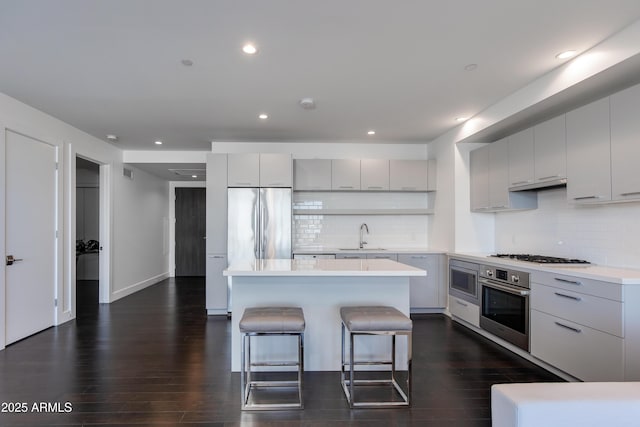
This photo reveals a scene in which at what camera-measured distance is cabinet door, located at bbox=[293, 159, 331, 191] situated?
510 cm

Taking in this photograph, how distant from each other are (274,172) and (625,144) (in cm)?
373

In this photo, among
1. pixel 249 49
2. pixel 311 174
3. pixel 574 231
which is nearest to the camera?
pixel 249 49

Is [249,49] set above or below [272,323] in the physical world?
above

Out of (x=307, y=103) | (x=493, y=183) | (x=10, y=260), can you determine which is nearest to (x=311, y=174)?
(x=307, y=103)

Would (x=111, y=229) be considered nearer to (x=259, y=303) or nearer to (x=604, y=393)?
(x=259, y=303)

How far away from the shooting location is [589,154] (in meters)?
2.79

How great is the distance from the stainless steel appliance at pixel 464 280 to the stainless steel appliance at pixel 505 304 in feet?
0.46

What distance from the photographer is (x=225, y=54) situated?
2559mm

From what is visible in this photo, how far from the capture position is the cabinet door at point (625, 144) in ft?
7.89

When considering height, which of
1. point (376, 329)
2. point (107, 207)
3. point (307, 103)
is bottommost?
point (376, 329)

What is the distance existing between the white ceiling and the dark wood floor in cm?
247

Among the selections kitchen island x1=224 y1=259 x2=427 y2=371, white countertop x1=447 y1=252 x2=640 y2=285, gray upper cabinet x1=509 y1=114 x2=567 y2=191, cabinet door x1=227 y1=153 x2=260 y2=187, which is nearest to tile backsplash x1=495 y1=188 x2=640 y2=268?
white countertop x1=447 y1=252 x2=640 y2=285

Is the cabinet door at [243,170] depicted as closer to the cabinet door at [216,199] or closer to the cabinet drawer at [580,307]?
the cabinet door at [216,199]

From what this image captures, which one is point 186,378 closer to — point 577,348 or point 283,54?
point 283,54
